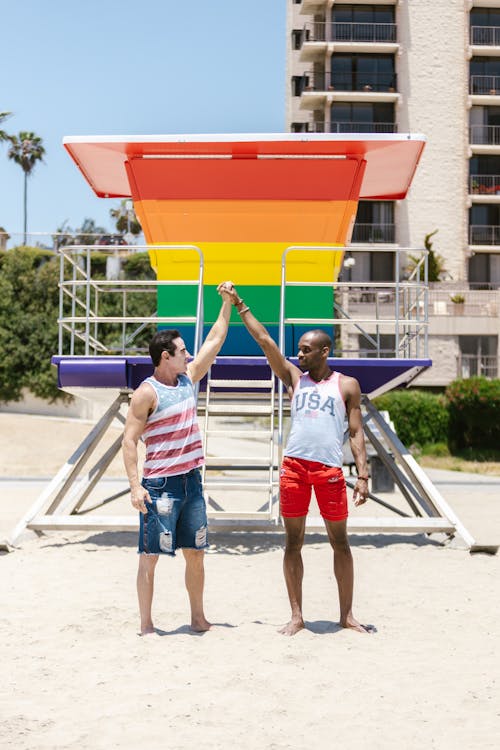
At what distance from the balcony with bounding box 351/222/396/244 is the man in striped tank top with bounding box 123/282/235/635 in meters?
47.1

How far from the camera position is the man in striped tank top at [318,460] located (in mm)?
6461

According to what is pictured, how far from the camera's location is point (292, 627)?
21.6 feet

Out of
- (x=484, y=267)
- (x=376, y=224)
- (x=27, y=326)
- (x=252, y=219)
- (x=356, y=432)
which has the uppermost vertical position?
(x=376, y=224)

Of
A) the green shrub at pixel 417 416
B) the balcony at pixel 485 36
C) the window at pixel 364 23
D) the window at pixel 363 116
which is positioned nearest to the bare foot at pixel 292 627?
the green shrub at pixel 417 416

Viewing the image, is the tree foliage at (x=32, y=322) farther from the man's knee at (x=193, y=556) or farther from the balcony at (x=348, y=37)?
the man's knee at (x=193, y=556)

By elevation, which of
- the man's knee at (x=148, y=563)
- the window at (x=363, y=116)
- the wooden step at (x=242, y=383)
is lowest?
the man's knee at (x=148, y=563)

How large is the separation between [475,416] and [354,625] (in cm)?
2927

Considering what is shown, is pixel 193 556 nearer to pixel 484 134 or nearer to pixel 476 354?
pixel 476 354

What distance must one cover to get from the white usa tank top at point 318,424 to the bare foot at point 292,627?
113cm

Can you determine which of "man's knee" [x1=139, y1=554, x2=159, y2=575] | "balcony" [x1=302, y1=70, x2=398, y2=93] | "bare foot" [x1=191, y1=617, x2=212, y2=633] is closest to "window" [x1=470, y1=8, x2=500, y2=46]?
"balcony" [x1=302, y1=70, x2=398, y2=93]

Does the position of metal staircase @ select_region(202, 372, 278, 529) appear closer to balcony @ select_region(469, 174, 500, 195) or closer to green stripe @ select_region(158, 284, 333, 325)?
green stripe @ select_region(158, 284, 333, 325)

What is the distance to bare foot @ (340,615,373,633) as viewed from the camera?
22.0 ft

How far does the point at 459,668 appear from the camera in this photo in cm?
584

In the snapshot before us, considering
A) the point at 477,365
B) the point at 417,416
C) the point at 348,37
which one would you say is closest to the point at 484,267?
the point at 477,365
